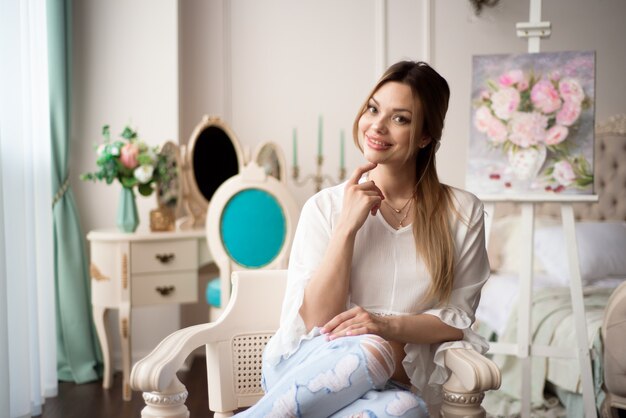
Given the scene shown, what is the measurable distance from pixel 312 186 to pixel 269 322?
97.8 inches

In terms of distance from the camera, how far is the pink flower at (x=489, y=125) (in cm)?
287

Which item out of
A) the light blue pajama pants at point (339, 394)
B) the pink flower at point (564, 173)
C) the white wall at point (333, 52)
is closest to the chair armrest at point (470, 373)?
the light blue pajama pants at point (339, 394)

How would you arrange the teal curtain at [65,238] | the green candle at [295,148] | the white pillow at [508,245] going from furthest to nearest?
the green candle at [295,148] < the white pillow at [508,245] < the teal curtain at [65,238]

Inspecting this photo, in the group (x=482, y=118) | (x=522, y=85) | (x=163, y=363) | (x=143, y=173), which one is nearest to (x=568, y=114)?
(x=522, y=85)

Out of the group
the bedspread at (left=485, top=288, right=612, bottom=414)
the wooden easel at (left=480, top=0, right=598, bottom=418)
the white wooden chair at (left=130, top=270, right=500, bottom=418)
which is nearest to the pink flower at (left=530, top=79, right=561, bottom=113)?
the wooden easel at (left=480, top=0, right=598, bottom=418)

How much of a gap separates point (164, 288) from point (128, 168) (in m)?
0.58

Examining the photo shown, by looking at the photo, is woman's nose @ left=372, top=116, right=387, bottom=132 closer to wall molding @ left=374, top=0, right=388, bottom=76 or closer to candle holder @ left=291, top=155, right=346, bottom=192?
candle holder @ left=291, top=155, right=346, bottom=192

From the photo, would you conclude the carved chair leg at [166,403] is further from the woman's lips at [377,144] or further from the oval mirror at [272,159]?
the oval mirror at [272,159]

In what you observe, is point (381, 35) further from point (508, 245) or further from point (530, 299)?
point (530, 299)

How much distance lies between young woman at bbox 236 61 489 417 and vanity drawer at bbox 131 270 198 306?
5.89ft

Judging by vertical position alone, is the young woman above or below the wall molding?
below

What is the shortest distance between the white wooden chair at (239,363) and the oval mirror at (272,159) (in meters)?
2.02

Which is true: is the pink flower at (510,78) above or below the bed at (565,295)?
above

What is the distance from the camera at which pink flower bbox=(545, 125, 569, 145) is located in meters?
2.79
